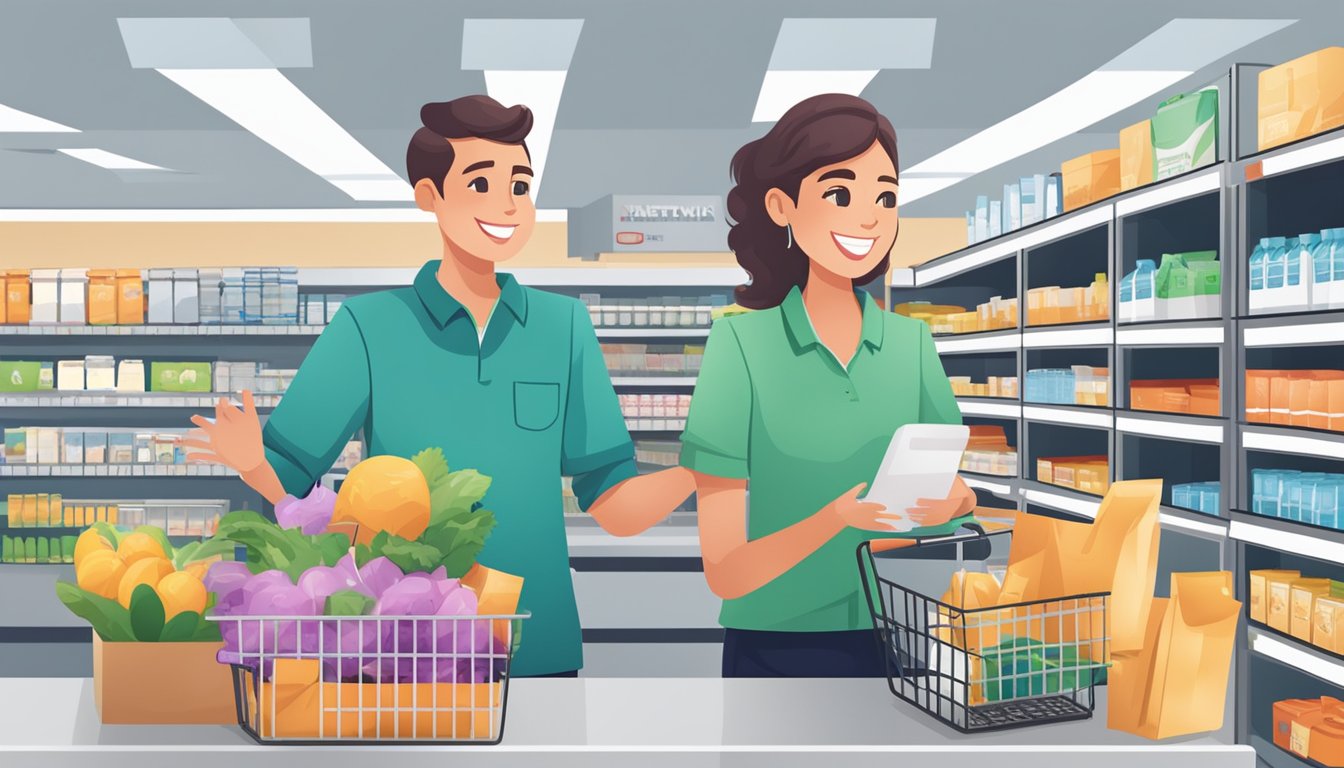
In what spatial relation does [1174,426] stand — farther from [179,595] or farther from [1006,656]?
[179,595]

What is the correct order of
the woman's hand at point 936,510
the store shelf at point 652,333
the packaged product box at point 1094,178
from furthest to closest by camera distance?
1. the store shelf at point 652,333
2. the packaged product box at point 1094,178
3. the woman's hand at point 936,510

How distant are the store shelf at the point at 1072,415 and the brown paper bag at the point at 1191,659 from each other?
3.25 meters

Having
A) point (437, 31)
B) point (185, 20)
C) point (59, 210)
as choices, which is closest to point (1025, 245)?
point (437, 31)

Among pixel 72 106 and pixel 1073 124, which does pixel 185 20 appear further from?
pixel 1073 124

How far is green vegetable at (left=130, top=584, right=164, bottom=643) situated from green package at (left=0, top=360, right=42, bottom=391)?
5236mm

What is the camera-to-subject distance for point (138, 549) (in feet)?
4.57

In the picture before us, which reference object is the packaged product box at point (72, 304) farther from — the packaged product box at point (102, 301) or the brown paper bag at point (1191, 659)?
the brown paper bag at point (1191, 659)

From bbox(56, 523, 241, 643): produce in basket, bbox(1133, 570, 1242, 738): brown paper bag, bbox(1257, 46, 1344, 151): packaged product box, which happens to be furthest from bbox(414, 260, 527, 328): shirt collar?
bbox(1257, 46, 1344, 151): packaged product box

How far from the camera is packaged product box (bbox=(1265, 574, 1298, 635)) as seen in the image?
347cm

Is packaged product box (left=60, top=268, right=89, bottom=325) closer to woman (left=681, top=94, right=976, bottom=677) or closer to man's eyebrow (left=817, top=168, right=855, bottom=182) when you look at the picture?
woman (left=681, top=94, right=976, bottom=677)

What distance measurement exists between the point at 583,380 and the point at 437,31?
365 centimetres

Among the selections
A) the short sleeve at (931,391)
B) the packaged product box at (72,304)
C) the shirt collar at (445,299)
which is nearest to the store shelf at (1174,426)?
the short sleeve at (931,391)

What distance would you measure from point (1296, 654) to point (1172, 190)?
1.69 metres

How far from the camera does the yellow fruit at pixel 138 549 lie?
1.38 metres
